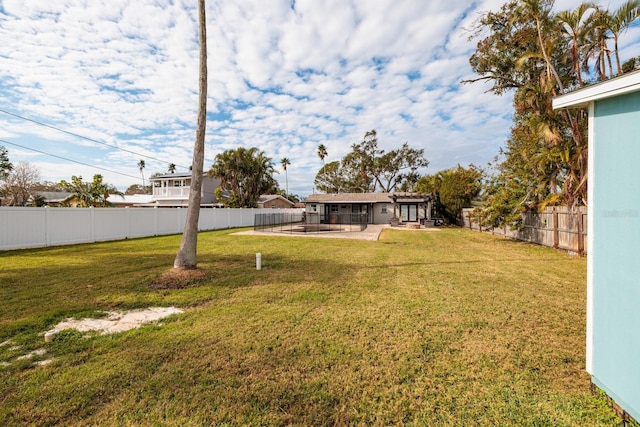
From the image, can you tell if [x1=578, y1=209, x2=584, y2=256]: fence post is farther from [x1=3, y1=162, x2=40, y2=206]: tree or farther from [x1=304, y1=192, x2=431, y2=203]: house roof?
[x1=3, y1=162, x2=40, y2=206]: tree

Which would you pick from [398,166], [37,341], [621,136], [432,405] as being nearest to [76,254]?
[37,341]

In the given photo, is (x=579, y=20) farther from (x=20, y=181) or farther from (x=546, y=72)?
(x=20, y=181)

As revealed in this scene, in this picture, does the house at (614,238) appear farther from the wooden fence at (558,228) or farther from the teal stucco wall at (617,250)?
the wooden fence at (558,228)

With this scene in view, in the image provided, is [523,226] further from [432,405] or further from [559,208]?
[432,405]

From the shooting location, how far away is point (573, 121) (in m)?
10.2

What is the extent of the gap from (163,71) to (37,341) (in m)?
10.9

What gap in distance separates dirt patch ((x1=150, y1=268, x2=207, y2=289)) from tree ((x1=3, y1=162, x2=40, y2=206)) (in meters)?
29.1

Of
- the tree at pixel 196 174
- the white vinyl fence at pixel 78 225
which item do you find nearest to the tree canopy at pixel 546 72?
the tree at pixel 196 174

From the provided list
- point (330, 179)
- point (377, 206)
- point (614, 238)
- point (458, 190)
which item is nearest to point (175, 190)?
Result: point (377, 206)

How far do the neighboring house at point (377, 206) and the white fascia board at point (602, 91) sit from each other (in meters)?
24.4

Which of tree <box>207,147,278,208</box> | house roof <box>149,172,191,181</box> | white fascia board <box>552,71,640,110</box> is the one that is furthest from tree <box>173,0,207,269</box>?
house roof <box>149,172,191,181</box>

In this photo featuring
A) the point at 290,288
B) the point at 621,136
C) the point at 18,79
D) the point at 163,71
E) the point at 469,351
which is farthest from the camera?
the point at 18,79

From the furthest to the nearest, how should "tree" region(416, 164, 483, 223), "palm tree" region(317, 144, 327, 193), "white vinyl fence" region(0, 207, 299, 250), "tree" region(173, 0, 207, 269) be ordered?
"palm tree" region(317, 144, 327, 193)
"tree" region(416, 164, 483, 223)
"white vinyl fence" region(0, 207, 299, 250)
"tree" region(173, 0, 207, 269)

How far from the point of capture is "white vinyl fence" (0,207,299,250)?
36.1 ft
